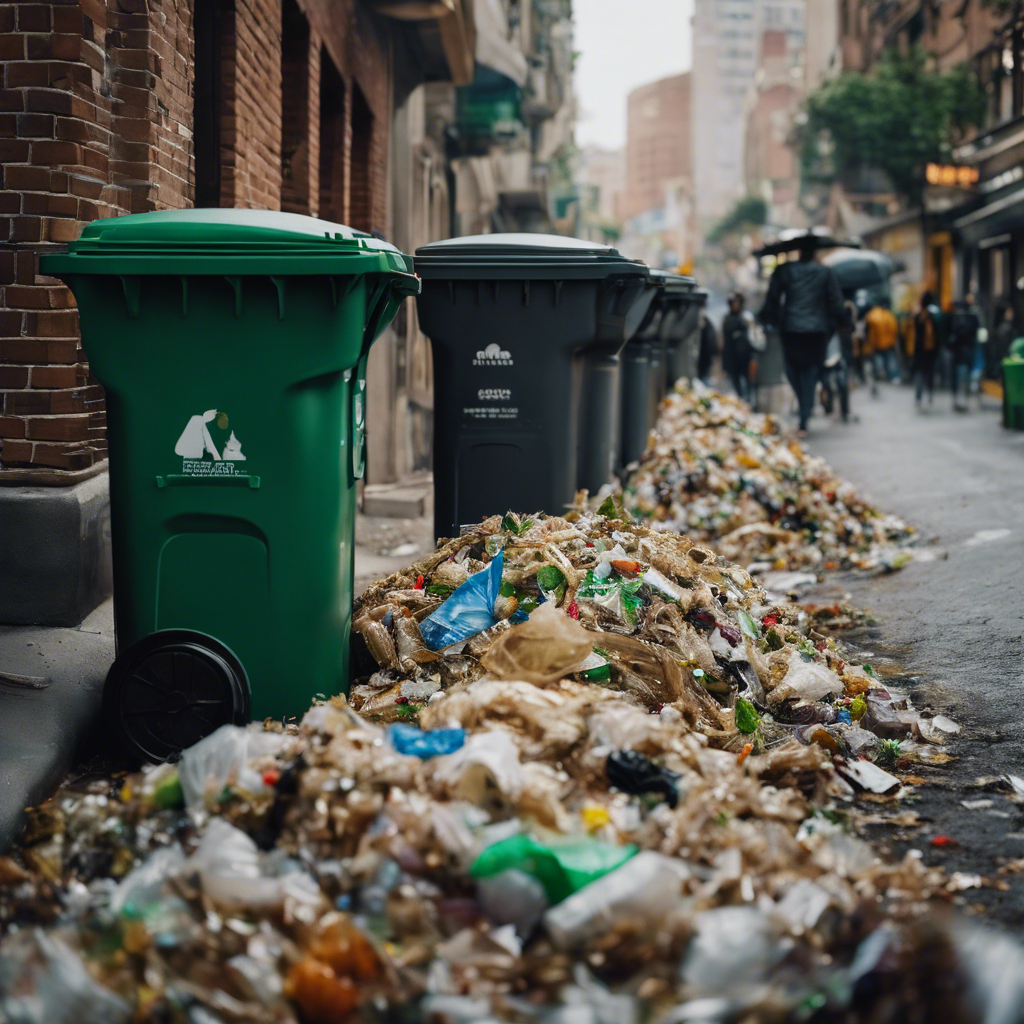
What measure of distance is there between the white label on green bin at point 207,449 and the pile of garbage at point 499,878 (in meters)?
0.81

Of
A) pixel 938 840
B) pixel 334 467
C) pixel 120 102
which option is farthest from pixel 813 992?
pixel 120 102

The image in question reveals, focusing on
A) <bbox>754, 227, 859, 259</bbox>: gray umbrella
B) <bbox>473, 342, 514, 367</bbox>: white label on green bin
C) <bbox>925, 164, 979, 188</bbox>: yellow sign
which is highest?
<bbox>925, 164, 979, 188</bbox>: yellow sign

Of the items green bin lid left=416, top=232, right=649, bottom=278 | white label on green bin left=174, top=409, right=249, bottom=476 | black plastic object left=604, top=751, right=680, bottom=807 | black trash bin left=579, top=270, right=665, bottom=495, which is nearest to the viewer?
black plastic object left=604, top=751, right=680, bottom=807

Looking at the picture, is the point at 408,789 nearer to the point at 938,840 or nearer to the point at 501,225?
the point at 938,840

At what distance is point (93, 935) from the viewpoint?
255cm

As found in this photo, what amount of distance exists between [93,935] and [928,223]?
37747 millimetres

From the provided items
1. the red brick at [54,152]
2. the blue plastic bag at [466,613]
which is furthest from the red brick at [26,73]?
the blue plastic bag at [466,613]

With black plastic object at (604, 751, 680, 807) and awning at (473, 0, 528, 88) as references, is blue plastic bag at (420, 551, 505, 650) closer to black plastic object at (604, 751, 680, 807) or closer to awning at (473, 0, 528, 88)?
black plastic object at (604, 751, 680, 807)

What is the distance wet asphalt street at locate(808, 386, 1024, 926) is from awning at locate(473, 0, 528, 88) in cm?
739

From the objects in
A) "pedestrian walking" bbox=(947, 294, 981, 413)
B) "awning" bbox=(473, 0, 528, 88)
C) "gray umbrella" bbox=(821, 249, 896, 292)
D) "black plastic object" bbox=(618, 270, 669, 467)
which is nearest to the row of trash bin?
"black plastic object" bbox=(618, 270, 669, 467)

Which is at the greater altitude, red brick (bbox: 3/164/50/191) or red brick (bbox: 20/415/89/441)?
red brick (bbox: 3/164/50/191)

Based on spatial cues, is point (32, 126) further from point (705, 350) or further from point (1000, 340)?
point (1000, 340)

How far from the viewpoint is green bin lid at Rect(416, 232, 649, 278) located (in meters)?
5.64

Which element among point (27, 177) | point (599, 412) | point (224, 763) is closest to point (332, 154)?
point (599, 412)
